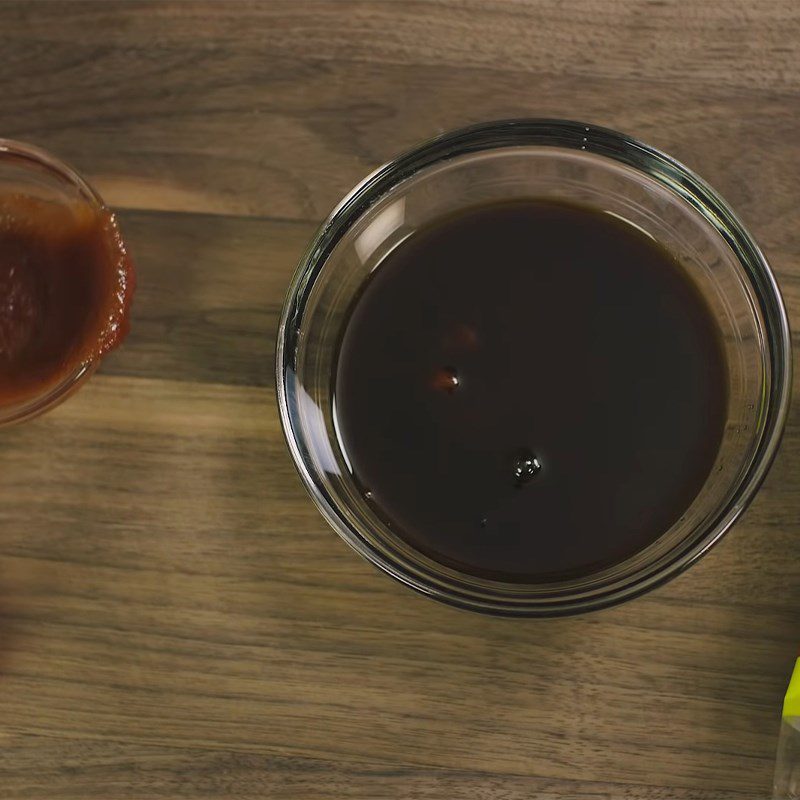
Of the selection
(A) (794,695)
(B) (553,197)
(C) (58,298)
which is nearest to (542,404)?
(B) (553,197)

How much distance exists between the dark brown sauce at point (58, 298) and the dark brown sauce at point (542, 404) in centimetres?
24

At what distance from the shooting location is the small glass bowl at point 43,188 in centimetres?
91

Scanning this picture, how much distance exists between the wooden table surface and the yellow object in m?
0.02

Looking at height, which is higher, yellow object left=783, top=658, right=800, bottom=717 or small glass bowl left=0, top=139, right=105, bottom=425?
small glass bowl left=0, top=139, right=105, bottom=425

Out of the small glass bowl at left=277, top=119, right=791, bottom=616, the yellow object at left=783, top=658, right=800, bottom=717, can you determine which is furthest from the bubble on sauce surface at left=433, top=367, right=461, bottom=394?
the yellow object at left=783, top=658, right=800, bottom=717

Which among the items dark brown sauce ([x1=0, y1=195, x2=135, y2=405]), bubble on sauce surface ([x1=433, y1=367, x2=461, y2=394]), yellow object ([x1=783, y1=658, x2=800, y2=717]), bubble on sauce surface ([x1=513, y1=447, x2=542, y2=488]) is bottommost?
yellow object ([x1=783, y1=658, x2=800, y2=717])

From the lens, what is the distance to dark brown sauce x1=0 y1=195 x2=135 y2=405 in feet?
3.01

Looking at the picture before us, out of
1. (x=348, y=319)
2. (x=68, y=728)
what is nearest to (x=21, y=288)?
(x=348, y=319)

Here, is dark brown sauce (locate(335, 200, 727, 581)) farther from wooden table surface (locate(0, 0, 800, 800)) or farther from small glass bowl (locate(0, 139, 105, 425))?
small glass bowl (locate(0, 139, 105, 425))

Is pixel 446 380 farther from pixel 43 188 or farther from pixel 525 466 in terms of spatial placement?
pixel 43 188

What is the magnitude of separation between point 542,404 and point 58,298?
450mm

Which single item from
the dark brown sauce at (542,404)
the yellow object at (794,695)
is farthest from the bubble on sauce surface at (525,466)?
the yellow object at (794,695)

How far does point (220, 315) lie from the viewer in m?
0.97

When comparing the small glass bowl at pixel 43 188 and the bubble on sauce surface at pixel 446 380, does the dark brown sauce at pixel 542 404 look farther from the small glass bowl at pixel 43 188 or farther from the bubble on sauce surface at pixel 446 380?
the small glass bowl at pixel 43 188
